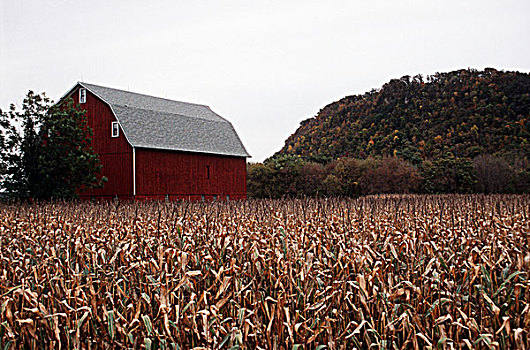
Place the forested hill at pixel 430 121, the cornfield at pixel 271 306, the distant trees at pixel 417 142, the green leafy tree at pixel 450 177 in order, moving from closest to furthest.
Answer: the cornfield at pixel 271 306 → the green leafy tree at pixel 450 177 → the distant trees at pixel 417 142 → the forested hill at pixel 430 121

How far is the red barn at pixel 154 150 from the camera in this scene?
29.0m

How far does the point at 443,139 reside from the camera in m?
56.2

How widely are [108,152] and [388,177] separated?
24.1m

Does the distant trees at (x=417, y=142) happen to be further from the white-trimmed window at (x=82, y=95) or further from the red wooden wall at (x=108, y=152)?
the white-trimmed window at (x=82, y=95)

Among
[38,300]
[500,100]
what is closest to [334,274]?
[38,300]

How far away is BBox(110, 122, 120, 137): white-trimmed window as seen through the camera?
29.3 meters

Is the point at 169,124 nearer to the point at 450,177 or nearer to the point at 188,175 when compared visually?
the point at 188,175

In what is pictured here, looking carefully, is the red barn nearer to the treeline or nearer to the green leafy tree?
the treeline

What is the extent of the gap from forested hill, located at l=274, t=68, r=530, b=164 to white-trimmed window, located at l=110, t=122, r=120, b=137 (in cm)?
3351

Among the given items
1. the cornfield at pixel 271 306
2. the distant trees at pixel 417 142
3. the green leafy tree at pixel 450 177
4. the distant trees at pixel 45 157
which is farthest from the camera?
the distant trees at pixel 417 142

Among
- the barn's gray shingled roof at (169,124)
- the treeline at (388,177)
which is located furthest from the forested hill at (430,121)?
the barn's gray shingled roof at (169,124)

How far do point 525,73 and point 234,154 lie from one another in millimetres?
44799

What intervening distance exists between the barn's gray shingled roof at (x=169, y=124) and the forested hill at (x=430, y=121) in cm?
2443

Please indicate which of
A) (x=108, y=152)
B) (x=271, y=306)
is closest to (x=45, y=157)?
(x=108, y=152)
